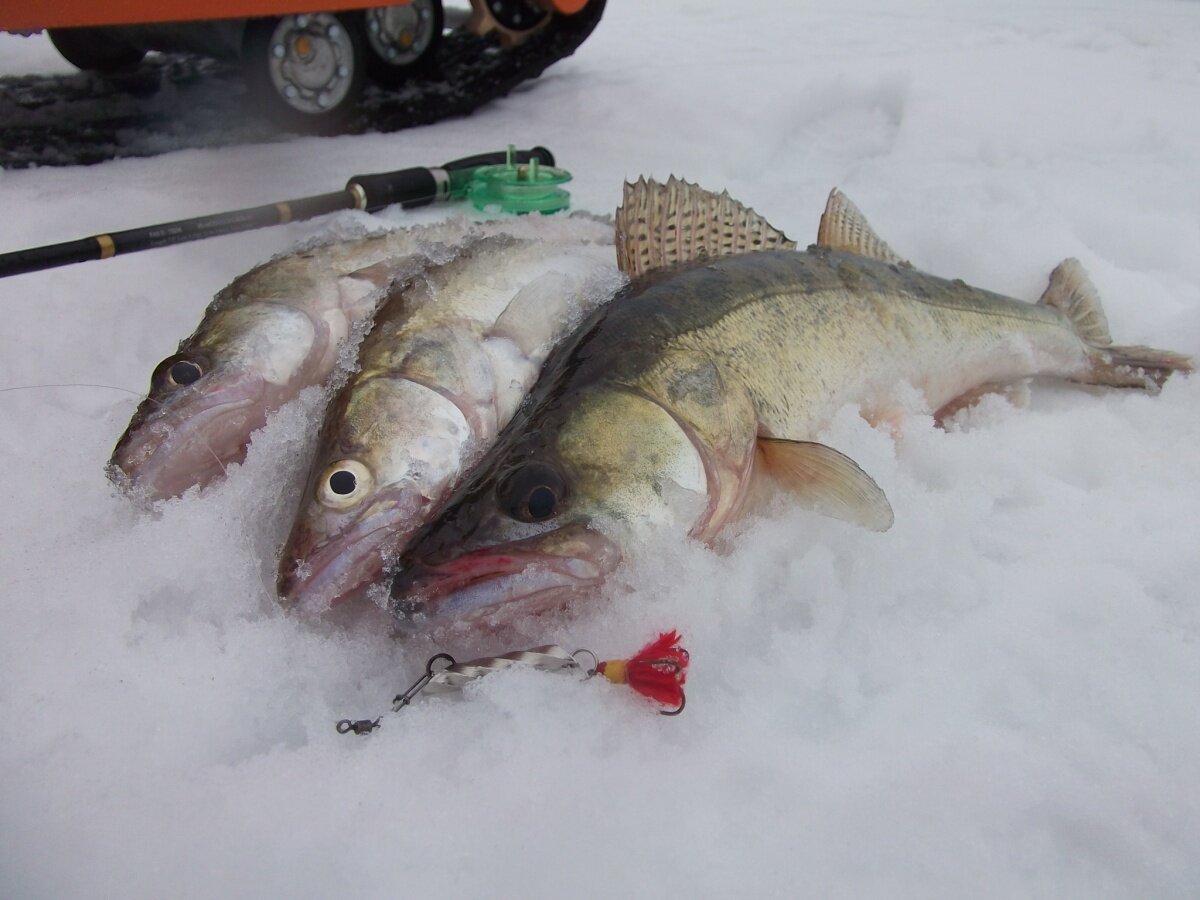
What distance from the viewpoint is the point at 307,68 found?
416 cm

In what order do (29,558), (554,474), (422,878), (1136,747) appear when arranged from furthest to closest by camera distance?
(29,558) → (554,474) → (1136,747) → (422,878)

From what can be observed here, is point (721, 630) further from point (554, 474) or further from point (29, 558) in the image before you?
point (29, 558)

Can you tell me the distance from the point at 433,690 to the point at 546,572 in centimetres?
26

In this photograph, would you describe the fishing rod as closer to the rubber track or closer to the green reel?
the green reel

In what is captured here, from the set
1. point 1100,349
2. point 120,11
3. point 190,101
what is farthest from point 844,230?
point 190,101

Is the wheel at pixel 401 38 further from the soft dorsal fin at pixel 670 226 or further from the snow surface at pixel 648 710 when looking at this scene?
the soft dorsal fin at pixel 670 226

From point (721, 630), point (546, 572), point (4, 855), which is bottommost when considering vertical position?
point (4, 855)

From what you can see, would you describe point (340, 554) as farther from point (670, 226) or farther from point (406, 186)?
point (406, 186)

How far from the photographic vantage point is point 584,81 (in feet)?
17.6

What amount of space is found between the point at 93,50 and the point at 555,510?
4804 mm

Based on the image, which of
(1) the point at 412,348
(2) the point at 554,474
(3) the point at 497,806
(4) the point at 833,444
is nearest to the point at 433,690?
(3) the point at 497,806

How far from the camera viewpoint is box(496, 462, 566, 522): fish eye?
1.43 m

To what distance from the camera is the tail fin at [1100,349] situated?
7.95 ft

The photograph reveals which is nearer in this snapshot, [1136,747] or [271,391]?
[1136,747]
